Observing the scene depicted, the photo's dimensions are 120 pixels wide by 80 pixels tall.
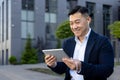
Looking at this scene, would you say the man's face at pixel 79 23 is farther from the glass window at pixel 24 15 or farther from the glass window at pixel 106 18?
the glass window at pixel 106 18

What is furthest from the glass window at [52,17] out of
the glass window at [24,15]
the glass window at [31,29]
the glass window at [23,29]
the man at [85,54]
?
the man at [85,54]

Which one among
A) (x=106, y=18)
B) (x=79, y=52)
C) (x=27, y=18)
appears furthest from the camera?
(x=106, y=18)

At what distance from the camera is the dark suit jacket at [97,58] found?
11.1 ft

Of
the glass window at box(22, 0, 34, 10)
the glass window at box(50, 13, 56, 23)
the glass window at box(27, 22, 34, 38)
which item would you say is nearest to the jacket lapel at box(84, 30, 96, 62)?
the glass window at box(22, 0, 34, 10)

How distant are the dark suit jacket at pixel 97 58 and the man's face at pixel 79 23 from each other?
0.45 feet

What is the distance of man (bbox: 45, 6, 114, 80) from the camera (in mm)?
3375

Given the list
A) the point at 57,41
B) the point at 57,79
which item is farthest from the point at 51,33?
the point at 57,79

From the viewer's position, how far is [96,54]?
354cm

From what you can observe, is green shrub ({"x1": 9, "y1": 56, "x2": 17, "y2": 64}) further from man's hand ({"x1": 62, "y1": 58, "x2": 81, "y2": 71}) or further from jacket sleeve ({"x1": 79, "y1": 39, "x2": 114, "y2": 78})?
man's hand ({"x1": 62, "y1": 58, "x2": 81, "y2": 71})

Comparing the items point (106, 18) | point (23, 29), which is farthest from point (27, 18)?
point (106, 18)

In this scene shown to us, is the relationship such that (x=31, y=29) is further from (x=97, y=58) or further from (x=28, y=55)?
(x=97, y=58)

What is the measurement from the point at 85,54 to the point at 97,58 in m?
0.12

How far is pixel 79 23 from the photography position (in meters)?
3.52

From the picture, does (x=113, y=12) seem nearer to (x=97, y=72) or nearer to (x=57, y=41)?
(x=57, y=41)
